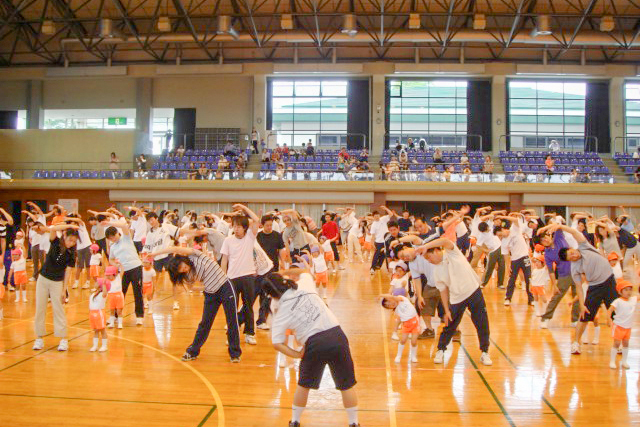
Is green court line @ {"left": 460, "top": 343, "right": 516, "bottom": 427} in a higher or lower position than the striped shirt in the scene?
lower

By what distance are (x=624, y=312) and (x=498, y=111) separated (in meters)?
29.1

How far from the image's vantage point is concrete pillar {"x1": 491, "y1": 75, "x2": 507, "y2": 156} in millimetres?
34906

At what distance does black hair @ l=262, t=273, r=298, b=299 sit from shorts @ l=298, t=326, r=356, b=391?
0.49 metres

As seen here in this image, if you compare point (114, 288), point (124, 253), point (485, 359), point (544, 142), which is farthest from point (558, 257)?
point (544, 142)

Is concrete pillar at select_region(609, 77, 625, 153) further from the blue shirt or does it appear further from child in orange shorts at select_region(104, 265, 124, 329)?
child in orange shorts at select_region(104, 265, 124, 329)

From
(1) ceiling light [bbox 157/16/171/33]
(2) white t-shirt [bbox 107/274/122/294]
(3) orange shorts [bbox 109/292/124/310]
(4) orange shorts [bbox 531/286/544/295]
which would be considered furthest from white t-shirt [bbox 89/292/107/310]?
(1) ceiling light [bbox 157/16/171/33]

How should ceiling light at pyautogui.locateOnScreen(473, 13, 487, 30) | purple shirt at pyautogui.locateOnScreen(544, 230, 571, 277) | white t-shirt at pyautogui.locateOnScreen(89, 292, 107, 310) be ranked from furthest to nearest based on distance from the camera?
1. ceiling light at pyautogui.locateOnScreen(473, 13, 487, 30)
2. purple shirt at pyautogui.locateOnScreen(544, 230, 571, 277)
3. white t-shirt at pyautogui.locateOnScreen(89, 292, 107, 310)

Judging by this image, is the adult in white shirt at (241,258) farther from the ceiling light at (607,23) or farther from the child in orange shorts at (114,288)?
the ceiling light at (607,23)

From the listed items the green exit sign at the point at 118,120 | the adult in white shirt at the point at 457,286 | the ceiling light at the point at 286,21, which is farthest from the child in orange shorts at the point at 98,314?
the green exit sign at the point at 118,120

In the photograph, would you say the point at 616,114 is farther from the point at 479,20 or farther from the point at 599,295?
the point at 599,295

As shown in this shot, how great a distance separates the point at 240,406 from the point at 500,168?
95.3 feet

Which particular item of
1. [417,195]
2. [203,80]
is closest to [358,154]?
[417,195]

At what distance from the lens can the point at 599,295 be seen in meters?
8.06

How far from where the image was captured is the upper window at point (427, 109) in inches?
1419
